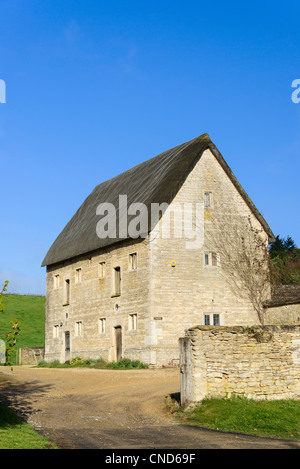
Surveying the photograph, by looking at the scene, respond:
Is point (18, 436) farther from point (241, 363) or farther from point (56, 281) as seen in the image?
point (56, 281)

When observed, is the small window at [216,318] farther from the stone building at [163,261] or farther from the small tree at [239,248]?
the small tree at [239,248]

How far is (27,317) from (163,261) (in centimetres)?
3589

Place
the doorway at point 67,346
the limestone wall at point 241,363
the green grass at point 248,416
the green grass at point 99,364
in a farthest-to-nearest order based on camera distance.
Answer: the doorway at point 67,346 → the green grass at point 99,364 → the limestone wall at point 241,363 → the green grass at point 248,416

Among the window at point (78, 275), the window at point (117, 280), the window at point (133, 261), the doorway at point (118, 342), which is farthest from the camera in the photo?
the window at point (78, 275)

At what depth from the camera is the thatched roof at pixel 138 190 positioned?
105 feet

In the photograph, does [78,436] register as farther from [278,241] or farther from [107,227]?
[278,241]

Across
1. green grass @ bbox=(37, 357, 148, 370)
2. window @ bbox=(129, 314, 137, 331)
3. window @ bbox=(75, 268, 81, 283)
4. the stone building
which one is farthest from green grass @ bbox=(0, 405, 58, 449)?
window @ bbox=(75, 268, 81, 283)

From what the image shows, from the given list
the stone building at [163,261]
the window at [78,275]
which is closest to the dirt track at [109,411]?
the stone building at [163,261]

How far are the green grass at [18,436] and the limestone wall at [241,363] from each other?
4.54m

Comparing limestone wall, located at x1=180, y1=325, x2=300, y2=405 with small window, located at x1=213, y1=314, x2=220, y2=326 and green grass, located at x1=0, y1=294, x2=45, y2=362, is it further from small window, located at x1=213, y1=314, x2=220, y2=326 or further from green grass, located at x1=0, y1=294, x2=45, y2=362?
green grass, located at x1=0, y1=294, x2=45, y2=362
